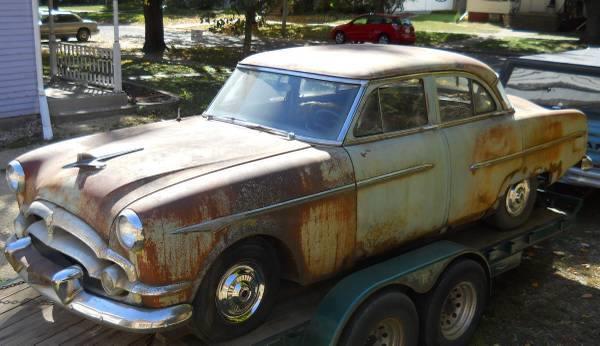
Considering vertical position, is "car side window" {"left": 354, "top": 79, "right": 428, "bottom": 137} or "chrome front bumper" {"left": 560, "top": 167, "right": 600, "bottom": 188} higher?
"car side window" {"left": 354, "top": 79, "right": 428, "bottom": 137}

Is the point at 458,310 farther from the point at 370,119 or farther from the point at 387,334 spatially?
the point at 370,119

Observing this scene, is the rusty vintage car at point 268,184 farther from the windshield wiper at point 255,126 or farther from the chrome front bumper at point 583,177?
the chrome front bumper at point 583,177

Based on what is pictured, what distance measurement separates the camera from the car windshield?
4129 mm

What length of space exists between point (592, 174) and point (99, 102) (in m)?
8.31

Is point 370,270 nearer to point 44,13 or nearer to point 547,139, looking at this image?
point 547,139

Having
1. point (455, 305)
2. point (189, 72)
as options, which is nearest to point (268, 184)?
point (455, 305)

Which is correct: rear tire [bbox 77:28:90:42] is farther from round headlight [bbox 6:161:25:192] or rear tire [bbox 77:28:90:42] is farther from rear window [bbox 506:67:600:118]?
round headlight [bbox 6:161:25:192]

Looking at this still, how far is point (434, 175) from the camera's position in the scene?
170 inches

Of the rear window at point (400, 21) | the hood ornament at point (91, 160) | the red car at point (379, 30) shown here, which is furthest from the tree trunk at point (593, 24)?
→ the hood ornament at point (91, 160)

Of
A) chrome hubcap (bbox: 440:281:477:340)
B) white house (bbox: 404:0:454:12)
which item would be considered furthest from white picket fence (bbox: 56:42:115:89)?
white house (bbox: 404:0:454:12)

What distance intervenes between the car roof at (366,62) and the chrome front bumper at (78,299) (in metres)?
1.94

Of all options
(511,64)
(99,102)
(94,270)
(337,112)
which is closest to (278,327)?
(94,270)

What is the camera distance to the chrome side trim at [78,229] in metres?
3.18

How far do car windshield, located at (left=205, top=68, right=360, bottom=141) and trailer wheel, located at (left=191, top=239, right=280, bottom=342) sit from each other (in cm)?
93
